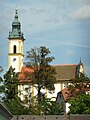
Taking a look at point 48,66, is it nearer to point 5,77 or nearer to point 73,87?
point 73,87

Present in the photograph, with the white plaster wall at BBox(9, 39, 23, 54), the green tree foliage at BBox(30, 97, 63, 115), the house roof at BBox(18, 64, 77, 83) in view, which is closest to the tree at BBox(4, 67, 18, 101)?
the green tree foliage at BBox(30, 97, 63, 115)

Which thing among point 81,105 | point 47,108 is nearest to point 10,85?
point 47,108

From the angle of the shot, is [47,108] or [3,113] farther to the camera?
[47,108]

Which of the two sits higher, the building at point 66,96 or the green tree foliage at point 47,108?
the building at point 66,96

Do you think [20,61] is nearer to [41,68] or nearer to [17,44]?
[17,44]

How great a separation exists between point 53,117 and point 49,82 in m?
15.3

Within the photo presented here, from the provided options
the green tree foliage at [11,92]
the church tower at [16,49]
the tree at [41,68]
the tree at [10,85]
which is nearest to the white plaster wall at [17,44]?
the church tower at [16,49]

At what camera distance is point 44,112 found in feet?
222

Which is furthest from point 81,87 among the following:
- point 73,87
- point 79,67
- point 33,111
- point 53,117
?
point 79,67

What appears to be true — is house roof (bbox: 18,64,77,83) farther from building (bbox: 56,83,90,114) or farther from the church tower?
building (bbox: 56,83,90,114)

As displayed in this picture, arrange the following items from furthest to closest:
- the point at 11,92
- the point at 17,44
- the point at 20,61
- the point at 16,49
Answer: the point at 16,49, the point at 17,44, the point at 20,61, the point at 11,92

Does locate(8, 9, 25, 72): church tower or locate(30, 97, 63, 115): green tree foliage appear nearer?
locate(30, 97, 63, 115): green tree foliage

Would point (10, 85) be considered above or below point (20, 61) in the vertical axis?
below

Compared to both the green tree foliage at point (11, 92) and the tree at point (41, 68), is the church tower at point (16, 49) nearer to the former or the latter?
the green tree foliage at point (11, 92)
